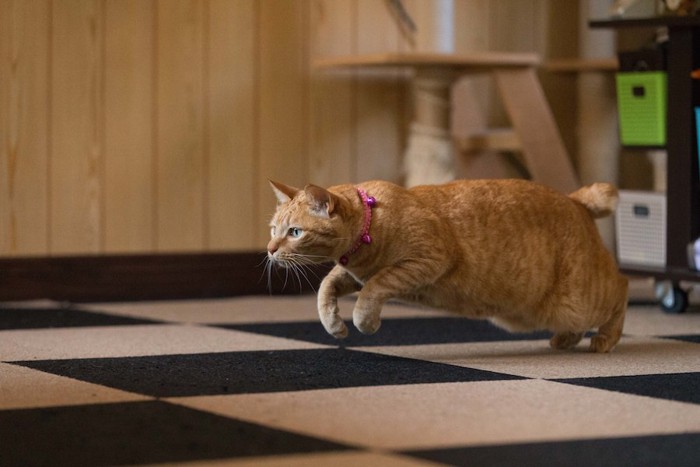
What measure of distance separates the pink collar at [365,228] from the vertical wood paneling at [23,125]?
4.39 feet

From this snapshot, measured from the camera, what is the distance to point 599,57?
13.1 feet

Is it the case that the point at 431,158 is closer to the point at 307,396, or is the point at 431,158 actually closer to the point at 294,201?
the point at 294,201

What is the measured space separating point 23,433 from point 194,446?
0.25 m

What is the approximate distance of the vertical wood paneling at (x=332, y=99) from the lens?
12.1ft

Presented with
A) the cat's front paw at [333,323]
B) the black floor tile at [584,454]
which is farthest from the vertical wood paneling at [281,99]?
the black floor tile at [584,454]

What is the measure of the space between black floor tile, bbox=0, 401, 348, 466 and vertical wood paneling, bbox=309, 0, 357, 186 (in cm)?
204

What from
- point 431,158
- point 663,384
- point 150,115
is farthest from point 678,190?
point 150,115

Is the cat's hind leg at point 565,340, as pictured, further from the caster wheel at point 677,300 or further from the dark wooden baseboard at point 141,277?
the dark wooden baseboard at point 141,277

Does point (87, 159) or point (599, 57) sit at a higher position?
point (599, 57)

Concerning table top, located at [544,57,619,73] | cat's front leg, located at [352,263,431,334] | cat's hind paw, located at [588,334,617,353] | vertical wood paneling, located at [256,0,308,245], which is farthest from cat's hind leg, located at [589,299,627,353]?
table top, located at [544,57,619,73]

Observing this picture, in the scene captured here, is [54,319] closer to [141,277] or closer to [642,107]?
[141,277]

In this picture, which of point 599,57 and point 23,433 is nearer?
point 23,433

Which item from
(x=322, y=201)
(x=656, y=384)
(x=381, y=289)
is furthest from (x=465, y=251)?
(x=656, y=384)

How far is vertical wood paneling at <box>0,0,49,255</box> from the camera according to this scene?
3.23 m
